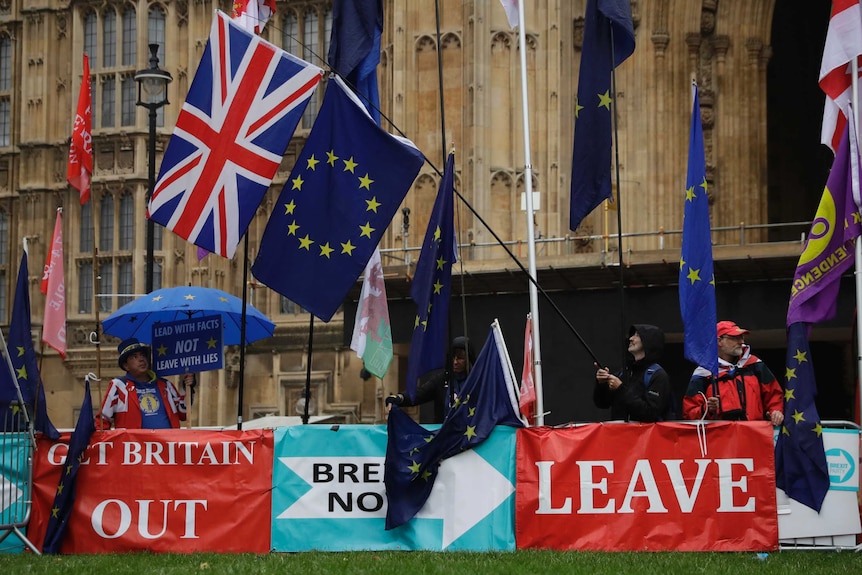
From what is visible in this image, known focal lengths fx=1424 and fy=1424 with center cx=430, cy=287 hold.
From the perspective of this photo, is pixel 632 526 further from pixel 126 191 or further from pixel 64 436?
pixel 126 191

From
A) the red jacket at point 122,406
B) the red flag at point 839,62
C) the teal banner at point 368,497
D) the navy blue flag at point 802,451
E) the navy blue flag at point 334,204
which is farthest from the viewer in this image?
the red jacket at point 122,406

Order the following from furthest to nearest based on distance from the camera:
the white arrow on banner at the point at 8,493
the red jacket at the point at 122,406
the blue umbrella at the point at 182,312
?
the blue umbrella at the point at 182,312
the red jacket at the point at 122,406
the white arrow on banner at the point at 8,493

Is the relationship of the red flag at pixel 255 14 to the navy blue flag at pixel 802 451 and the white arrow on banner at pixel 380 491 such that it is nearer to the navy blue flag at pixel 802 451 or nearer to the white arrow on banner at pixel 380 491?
the white arrow on banner at pixel 380 491

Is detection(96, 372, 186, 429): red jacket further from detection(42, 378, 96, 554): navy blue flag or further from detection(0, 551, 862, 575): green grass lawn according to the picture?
detection(0, 551, 862, 575): green grass lawn

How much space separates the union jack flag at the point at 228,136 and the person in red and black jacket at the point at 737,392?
3895 millimetres

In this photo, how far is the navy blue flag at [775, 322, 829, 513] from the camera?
10.6 meters

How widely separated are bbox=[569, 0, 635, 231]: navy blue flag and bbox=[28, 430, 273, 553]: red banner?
3370 millimetres

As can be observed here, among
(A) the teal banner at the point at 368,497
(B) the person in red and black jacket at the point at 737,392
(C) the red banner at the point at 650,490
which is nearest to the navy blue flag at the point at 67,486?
(A) the teal banner at the point at 368,497

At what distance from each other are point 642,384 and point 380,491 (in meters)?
2.22

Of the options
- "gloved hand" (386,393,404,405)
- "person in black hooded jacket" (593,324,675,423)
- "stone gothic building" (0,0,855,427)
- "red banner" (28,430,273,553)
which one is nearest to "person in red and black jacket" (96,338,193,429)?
"red banner" (28,430,273,553)

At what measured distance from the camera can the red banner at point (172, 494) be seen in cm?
1124

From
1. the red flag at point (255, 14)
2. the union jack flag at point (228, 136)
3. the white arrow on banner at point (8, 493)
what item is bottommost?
the white arrow on banner at point (8, 493)

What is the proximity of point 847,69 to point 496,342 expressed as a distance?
3733 mm

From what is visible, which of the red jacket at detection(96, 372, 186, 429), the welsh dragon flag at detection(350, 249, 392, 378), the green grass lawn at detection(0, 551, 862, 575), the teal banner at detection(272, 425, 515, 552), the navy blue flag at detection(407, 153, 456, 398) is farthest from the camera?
the red jacket at detection(96, 372, 186, 429)
